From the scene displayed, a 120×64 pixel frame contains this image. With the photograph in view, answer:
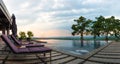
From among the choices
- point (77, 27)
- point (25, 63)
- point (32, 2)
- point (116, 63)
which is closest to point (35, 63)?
point (25, 63)

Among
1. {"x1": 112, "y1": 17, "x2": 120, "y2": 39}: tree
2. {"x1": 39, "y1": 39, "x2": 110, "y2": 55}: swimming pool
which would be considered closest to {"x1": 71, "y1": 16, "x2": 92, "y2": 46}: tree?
{"x1": 112, "y1": 17, "x2": 120, "y2": 39}: tree

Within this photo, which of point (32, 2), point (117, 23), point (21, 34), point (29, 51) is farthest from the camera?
point (21, 34)

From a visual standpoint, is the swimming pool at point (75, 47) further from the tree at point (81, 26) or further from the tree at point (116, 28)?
the tree at point (81, 26)

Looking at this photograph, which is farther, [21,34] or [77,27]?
[21,34]

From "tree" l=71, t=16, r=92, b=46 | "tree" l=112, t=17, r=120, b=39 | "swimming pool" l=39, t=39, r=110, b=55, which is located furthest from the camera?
"tree" l=71, t=16, r=92, b=46

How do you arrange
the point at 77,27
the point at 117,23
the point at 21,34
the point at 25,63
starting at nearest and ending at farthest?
the point at 25,63 → the point at 117,23 → the point at 77,27 → the point at 21,34

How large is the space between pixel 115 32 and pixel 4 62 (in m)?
33.1

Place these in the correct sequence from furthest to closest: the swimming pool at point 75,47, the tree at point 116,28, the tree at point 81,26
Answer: the tree at point 81,26 < the tree at point 116,28 < the swimming pool at point 75,47

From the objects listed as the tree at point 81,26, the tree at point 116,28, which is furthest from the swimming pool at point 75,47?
the tree at point 81,26

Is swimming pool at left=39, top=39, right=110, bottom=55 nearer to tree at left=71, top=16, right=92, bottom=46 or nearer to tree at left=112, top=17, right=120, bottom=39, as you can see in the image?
tree at left=112, top=17, right=120, bottom=39

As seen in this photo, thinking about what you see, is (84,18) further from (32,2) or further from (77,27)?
(32,2)

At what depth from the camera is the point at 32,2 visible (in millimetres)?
17078

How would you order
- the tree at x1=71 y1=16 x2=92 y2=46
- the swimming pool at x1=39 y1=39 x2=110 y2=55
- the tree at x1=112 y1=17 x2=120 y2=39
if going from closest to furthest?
the swimming pool at x1=39 y1=39 x2=110 y2=55 < the tree at x1=112 y1=17 x2=120 y2=39 < the tree at x1=71 y1=16 x2=92 y2=46

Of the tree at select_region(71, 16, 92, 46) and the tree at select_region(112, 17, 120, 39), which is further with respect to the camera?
the tree at select_region(71, 16, 92, 46)
